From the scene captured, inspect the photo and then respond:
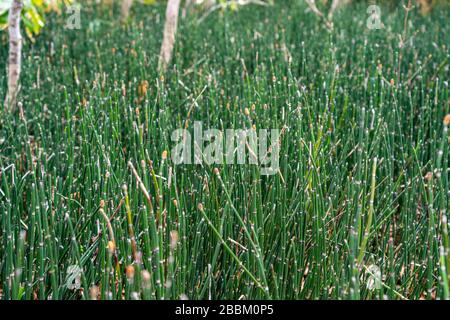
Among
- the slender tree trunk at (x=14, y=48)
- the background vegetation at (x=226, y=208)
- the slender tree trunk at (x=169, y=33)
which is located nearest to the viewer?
the background vegetation at (x=226, y=208)

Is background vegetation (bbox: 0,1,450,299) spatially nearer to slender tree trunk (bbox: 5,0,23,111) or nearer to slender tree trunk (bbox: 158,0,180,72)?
slender tree trunk (bbox: 5,0,23,111)

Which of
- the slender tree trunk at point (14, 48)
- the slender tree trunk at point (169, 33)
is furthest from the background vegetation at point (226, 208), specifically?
the slender tree trunk at point (169, 33)

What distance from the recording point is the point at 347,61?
3.04 m

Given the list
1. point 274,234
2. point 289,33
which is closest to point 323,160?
point 274,234

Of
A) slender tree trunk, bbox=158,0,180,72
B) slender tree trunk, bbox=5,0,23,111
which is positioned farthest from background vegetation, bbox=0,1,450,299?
slender tree trunk, bbox=158,0,180,72

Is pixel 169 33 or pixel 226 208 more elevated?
pixel 169 33

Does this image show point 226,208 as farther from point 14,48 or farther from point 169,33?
point 169,33

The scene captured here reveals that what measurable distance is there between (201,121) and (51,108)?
756mm

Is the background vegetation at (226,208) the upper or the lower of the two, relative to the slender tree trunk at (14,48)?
lower

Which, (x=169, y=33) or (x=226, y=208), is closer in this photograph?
(x=226, y=208)

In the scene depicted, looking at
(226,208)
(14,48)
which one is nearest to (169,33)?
(14,48)

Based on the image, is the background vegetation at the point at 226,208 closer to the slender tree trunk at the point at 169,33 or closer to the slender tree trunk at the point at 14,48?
the slender tree trunk at the point at 14,48

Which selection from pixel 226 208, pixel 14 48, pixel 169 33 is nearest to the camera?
pixel 226 208
